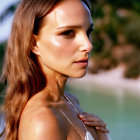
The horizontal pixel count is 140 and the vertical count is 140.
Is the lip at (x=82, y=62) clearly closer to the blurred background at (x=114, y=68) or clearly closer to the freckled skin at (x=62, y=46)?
the freckled skin at (x=62, y=46)

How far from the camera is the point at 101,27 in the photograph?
23.0 metres

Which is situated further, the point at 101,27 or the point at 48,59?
the point at 101,27

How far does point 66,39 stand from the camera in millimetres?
1262

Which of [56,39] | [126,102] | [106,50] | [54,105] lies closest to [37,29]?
[56,39]

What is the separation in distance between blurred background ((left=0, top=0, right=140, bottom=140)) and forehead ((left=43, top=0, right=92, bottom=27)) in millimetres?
6714

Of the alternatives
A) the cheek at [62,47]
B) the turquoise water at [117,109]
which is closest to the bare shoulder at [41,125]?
the cheek at [62,47]

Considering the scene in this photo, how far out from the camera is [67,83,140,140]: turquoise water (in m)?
7.23

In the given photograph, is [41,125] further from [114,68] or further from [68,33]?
[114,68]

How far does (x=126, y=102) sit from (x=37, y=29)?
9.35m

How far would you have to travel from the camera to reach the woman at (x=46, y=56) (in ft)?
4.10

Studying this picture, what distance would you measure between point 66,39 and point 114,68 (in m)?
19.4

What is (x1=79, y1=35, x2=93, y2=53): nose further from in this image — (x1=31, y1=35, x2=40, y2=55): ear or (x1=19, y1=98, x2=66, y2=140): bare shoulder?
(x1=19, y1=98, x2=66, y2=140): bare shoulder

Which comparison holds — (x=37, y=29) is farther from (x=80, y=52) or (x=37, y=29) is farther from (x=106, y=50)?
(x=106, y=50)

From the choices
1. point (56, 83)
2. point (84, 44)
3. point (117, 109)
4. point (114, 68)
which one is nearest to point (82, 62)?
point (84, 44)
